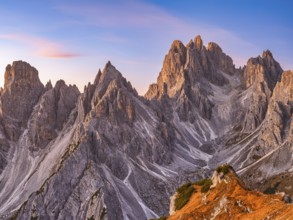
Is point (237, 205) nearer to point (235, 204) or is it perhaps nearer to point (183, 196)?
point (235, 204)

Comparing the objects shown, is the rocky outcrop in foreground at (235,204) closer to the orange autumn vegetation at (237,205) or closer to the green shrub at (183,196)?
the orange autumn vegetation at (237,205)

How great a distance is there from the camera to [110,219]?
638 ft

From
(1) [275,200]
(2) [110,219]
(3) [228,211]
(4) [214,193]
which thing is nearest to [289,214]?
(1) [275,200]

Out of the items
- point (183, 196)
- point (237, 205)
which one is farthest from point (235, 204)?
point (183, 196)

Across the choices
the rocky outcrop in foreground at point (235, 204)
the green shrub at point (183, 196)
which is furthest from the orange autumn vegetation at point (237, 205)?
the green shrub at point (183, 196)

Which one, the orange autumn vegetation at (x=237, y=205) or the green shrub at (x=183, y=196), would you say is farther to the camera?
the green shrub at (x=183, y=196)

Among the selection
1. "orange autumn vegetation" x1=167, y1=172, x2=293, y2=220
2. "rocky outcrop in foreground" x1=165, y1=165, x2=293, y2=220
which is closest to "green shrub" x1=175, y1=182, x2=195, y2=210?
"rocky outcrop in foreground" x1=165, y1=165, x2=293, y2=220

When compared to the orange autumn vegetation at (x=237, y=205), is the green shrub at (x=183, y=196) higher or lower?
higher

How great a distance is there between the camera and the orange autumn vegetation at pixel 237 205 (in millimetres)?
38688

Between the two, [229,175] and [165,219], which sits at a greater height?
[229,175]

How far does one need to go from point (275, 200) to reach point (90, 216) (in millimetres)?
166454

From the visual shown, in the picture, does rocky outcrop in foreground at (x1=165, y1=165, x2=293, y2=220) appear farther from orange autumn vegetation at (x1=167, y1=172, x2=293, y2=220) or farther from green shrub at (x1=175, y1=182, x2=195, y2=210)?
green shrub at (x1=175, y1=182, x2=195, y2=210)

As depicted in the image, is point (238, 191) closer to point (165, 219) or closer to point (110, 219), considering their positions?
point (165, 219)

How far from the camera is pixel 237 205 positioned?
43938 mm
